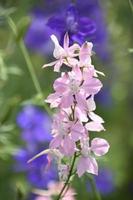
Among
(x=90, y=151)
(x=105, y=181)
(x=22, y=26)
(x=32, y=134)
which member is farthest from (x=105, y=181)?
(x=90, y=151)

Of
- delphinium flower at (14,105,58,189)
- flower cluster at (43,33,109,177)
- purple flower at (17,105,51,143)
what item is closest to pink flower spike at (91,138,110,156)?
Result: flower cluster at (43,33,109,177)

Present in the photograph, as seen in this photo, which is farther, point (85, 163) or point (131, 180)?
point (131, 180)

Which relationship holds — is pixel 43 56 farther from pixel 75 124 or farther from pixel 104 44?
pixel 75 124

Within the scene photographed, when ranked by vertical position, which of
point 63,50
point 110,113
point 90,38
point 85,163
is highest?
point 110,113

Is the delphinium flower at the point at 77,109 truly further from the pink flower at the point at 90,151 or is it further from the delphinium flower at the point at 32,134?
the delphinium flower at the point at 32,134

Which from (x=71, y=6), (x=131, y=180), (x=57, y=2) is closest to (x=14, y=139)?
(x=131, y=180)

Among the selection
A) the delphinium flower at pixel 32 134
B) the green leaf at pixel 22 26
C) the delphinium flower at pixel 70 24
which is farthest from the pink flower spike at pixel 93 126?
the delphinium flower at pixel 32 134

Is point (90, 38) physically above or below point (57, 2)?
below
